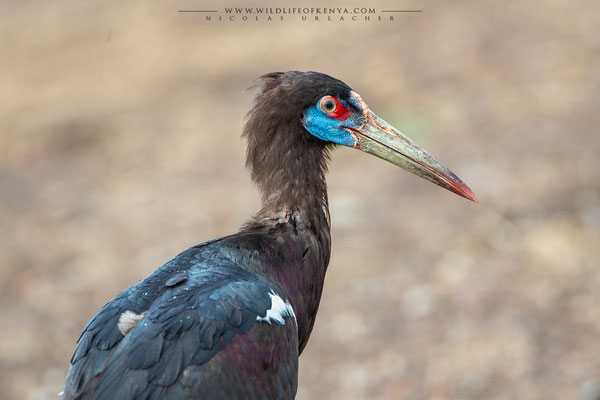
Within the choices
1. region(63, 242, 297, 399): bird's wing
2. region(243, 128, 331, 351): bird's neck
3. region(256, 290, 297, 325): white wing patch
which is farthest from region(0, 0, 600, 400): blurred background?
region(63, 242, 297, 399): bird's wing

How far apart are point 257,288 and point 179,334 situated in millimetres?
491

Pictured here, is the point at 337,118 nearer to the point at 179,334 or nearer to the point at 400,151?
the point at 400,151

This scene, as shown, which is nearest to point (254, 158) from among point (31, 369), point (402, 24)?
point (31, 369)

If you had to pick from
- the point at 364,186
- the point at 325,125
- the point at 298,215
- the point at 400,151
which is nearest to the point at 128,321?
the point at 298,215

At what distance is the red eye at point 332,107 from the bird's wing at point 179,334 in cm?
103

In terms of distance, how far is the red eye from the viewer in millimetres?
4664

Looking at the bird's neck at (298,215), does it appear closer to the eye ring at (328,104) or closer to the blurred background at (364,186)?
the eye ring at (328,104)

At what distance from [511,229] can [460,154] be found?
64.4 inches

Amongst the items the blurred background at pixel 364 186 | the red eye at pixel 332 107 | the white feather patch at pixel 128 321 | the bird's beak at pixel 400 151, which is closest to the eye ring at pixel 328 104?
the red eye at pixel 332 107

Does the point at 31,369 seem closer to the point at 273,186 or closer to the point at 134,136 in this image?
the point at 273,186

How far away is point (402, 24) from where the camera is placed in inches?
488

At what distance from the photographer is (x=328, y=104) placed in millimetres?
4684

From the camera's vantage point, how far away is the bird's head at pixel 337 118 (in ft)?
15.2

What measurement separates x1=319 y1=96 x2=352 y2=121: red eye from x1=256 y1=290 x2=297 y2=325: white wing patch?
108 cm
